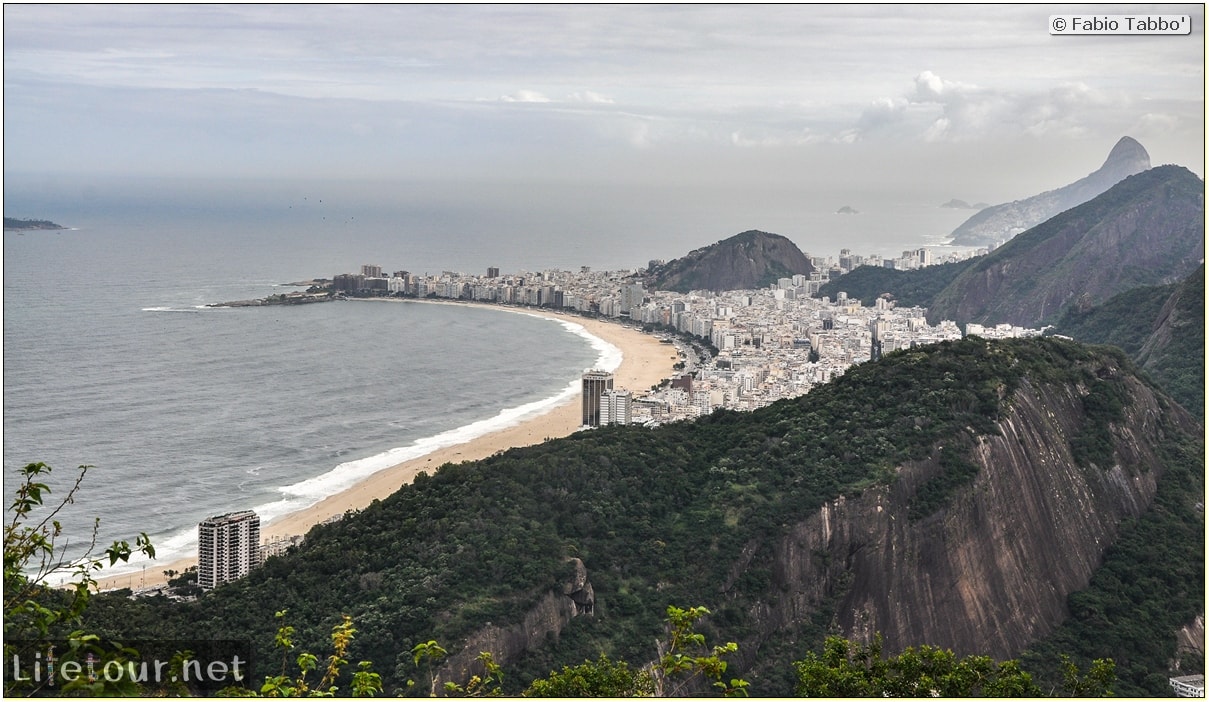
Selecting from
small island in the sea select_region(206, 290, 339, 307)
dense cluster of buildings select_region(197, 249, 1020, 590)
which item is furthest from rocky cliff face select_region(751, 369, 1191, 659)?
small island in the sea select_region(206, 290, 339, 307)

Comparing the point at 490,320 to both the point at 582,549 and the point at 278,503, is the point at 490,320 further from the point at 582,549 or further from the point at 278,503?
the point at 582,549

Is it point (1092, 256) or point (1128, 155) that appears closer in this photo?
point (1092, 256)

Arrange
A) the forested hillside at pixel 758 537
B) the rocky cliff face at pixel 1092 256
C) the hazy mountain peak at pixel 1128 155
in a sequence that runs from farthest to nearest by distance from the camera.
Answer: the hazy mountain peak at pixel 1128 155 < the rocky cliff face at pixel 1092 256 < the forested hillside at pixel 758 537

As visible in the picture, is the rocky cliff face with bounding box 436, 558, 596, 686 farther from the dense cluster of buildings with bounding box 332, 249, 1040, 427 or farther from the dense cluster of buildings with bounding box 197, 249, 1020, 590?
the dense cluster of buildings with bounding box 332, 249, 1040, 427

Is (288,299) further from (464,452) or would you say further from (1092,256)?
(1092,256)

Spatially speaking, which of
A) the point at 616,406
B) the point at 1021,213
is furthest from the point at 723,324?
the point at 1021,213

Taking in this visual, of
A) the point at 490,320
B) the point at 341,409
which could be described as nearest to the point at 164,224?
the point at 490,320

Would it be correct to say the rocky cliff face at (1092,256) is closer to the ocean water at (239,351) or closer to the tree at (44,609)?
the ocean water at (239,351)

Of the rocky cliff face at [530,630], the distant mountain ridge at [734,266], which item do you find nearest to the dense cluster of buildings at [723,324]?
the distant mountain ridge at [734,266]
